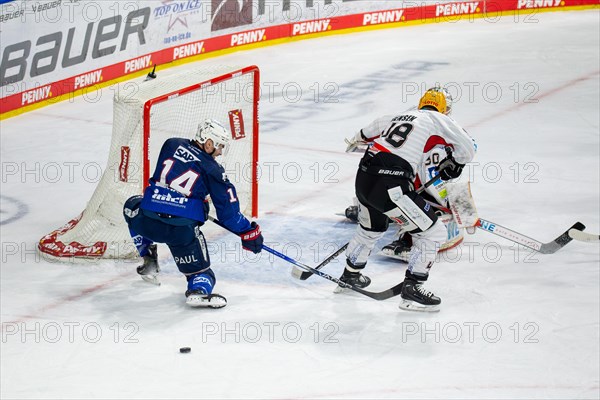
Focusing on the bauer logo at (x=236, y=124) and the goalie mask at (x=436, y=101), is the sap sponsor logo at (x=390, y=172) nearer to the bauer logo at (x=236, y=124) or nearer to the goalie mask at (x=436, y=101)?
the goalie mask at (x=436, y=101)

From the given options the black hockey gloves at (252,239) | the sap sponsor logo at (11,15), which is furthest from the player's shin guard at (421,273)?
the sap sponsor logo at (11,15)

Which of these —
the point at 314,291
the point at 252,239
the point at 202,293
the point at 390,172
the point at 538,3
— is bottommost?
the point at 314,291

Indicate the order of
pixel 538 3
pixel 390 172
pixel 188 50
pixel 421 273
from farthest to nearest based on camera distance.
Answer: pixel 538 3 < pixel 188 50 < pixel 421 273 < pixel 390 172

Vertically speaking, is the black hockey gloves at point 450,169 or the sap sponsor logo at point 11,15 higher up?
the sap sponsor logo at point 11,15

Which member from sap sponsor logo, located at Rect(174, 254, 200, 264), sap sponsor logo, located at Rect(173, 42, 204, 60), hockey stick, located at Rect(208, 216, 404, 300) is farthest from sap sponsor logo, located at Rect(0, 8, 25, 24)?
sap sponsor logo, located at Rect(174, 254, 200, 264)

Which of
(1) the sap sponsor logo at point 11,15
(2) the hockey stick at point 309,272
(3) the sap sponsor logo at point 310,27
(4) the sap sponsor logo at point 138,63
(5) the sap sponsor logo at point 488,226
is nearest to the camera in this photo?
(2) the hockey stick at point 309,272

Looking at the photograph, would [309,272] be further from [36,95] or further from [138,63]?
[138,63]

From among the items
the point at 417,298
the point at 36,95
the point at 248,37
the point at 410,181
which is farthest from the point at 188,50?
the point at 417,298

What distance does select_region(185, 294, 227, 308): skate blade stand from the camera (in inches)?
226

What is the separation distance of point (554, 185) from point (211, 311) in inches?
135

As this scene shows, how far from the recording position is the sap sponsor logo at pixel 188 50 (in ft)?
38.7

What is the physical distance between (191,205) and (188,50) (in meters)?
6.62

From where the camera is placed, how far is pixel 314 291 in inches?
240

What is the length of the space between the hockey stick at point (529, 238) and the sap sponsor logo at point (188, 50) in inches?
239
